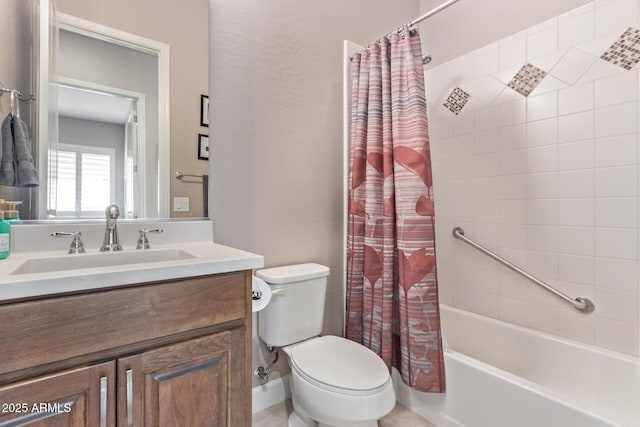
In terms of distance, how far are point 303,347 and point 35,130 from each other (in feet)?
4.46

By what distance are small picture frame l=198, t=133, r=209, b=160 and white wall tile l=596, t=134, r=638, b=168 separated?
6.04ft

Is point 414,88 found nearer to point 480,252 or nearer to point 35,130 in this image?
point 480,252

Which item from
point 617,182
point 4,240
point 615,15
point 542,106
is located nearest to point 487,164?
point 542,106

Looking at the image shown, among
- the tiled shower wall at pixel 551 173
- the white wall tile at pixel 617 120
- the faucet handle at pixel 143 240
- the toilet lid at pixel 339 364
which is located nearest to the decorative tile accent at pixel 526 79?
the tiled shower wall at pixel 551 173

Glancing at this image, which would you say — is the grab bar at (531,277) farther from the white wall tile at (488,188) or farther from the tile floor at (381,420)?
the tile floor at (381,420)

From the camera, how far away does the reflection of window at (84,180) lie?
117cm

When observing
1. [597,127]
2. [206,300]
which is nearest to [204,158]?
[206,300]

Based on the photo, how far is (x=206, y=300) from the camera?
0.88 metres

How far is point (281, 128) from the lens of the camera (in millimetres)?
1620

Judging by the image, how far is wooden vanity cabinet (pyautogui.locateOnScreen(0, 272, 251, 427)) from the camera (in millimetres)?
658

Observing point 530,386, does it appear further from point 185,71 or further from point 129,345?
point 185,71

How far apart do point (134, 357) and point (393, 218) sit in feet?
3.87

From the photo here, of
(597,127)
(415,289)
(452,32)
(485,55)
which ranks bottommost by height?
(415,289)

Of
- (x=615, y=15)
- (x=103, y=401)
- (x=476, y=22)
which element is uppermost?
(x=476, y=22)
